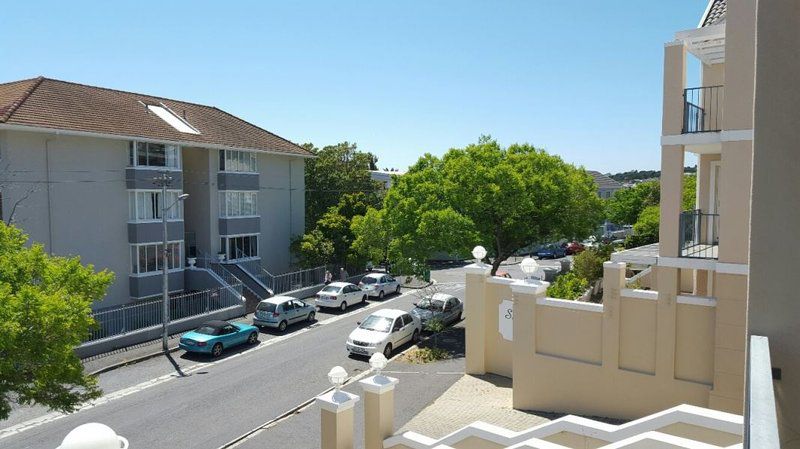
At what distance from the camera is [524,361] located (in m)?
12.9

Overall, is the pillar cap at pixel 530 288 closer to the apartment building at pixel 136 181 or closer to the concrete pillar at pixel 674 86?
the concrete pillar at pixel 674 86

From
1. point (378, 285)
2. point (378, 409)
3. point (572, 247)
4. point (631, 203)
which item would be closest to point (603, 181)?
point (631, 203)

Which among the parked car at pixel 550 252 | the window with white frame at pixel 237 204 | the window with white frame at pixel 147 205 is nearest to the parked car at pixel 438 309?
the window with white frame at pixel 147 205

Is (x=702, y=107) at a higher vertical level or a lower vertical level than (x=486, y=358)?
higher

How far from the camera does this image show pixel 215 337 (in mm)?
20625

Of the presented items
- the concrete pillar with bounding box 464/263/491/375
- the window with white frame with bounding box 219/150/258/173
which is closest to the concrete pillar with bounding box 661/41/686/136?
the concrete pillar with bounding box 464/263/491/375

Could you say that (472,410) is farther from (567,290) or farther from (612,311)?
(567,290)

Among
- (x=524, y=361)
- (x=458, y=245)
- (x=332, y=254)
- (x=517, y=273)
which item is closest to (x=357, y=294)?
(x=332, y=254)

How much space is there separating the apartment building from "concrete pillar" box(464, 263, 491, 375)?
14.2 metres

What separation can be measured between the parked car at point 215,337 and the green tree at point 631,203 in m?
48.0

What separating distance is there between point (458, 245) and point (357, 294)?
8.56 meters

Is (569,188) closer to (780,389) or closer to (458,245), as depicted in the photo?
(458,245)

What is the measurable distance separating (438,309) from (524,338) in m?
10.9

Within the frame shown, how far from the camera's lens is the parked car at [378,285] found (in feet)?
103
